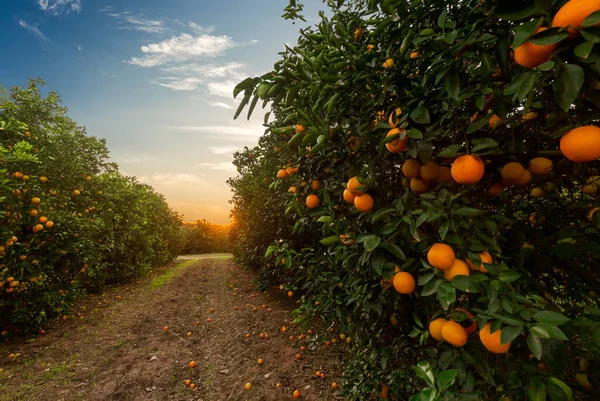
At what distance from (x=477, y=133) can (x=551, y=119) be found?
0.36m

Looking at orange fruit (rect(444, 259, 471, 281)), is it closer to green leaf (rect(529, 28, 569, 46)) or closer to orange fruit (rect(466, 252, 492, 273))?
orange fruit (rect(466, 252, 492, 273))

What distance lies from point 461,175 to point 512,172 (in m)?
0.47

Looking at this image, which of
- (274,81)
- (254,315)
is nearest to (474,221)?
(274,81)

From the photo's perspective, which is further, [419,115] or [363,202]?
[363,202]

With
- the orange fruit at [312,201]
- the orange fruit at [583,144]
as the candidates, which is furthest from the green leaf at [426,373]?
the orange fruit at [312,201]

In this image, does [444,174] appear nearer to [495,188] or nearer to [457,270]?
[495,188]

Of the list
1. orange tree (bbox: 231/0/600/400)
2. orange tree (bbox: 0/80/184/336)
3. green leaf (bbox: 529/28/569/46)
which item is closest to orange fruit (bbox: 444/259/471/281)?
orange tree (bbox: 231/0/600/400)

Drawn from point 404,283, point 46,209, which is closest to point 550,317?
point 404,283

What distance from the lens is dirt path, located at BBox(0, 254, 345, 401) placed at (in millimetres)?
3500

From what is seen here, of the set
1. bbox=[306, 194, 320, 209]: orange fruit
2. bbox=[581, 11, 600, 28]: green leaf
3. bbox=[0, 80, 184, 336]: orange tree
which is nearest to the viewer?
bbox=[581, 11, 600, 28]: green leaf

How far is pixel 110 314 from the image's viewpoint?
648 cm

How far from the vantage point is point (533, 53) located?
97 cm

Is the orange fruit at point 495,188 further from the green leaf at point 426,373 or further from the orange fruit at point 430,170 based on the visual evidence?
the green leaf at point 426,373

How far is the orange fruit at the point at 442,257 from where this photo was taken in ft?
4.22
